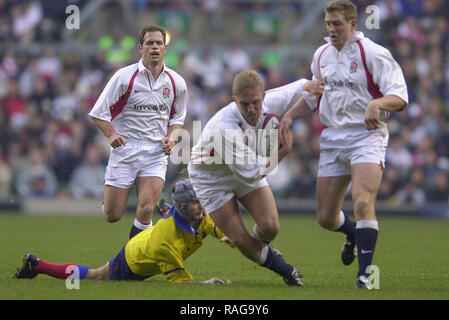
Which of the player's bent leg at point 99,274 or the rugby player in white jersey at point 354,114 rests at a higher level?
the rugby player in white jersey at point 354,114

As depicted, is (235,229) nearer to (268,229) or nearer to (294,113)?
(268,229)

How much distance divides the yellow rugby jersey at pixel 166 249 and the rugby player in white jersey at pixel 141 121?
1.37 m

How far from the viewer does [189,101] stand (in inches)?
765

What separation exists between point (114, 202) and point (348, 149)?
8.95 feet

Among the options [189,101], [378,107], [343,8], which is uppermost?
[343,8]

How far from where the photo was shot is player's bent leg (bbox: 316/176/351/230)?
817 cm

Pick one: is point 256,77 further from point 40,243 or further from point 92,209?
point 92,209

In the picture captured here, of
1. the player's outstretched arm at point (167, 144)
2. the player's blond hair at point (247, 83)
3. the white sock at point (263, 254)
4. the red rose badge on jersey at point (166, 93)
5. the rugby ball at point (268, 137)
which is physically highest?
the player's blond hair at point (247, 83)

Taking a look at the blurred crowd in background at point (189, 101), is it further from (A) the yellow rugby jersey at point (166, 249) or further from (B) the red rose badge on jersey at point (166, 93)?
(A) the yellow rugby jersey at point (166, 249)

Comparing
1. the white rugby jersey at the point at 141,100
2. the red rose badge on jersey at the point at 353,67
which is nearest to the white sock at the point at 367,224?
the red rose badge on jersey at the point at 353,67

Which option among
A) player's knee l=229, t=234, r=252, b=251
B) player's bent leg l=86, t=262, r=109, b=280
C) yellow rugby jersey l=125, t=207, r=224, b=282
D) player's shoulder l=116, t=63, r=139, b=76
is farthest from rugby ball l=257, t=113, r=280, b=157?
player's shoulder l=116, t=63, r=139, b=76

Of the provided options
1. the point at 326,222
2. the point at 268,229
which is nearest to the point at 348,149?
the point at 326,222

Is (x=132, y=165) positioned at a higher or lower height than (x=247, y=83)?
lower

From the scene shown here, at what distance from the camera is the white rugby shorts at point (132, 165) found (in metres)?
9.33
